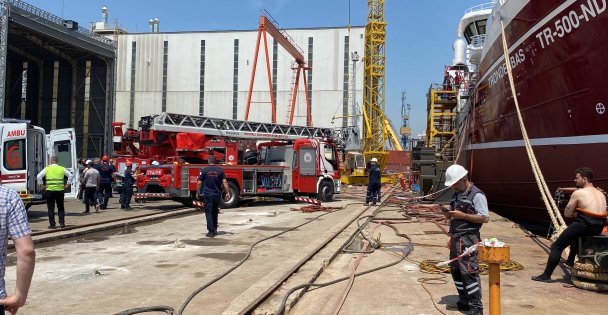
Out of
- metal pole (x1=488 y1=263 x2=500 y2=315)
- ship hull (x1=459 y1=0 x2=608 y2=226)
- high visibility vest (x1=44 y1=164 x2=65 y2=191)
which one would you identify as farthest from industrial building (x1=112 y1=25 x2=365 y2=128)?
metal pole (x1=488 y1=263 x2=500 y2=315)

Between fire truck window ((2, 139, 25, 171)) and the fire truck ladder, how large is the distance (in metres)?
4.73

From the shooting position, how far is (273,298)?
16.9ft

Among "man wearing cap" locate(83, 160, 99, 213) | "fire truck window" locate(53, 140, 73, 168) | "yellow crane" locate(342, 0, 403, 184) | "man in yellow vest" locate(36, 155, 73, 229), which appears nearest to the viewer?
"man in yellow vest" locate(36, 155, 73, 229)

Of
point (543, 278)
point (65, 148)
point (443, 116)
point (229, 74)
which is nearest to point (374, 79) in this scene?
point (229, 74)

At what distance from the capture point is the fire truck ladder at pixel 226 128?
1658cm

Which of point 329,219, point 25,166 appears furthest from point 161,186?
point 329,219

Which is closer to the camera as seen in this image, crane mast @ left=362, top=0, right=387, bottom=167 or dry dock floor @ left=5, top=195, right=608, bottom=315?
dry dock floor @ left=5, top=195, right=608, bottom=315

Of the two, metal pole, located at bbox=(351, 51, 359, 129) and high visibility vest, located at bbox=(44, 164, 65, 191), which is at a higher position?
metal pole, located at bbox=(351, 51, 359, 129)

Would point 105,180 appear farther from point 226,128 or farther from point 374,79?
point 374,79

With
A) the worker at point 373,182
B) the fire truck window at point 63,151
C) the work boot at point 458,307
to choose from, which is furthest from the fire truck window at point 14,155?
the work boot at point 458,307

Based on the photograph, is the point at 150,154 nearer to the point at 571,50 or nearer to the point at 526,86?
the point at 526,86

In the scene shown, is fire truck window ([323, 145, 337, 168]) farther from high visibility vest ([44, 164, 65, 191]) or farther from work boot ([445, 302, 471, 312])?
work boot ([445, 302, 471, 312])

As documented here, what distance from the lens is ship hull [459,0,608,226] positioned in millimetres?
7770

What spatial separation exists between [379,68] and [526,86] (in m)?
35.3
